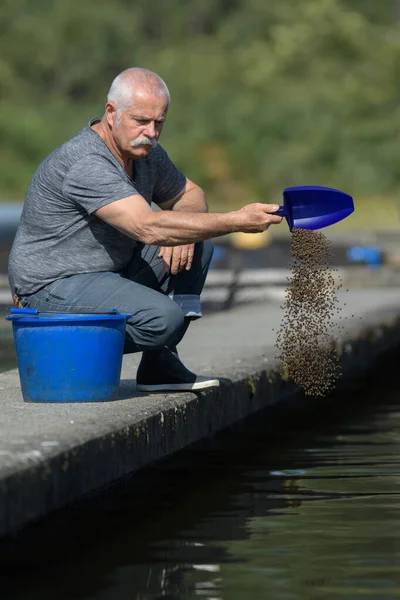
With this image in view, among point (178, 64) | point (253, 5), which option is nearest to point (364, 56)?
point (178, 64)

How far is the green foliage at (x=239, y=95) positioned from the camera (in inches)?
1933

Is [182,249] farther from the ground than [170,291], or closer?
farther from the ground

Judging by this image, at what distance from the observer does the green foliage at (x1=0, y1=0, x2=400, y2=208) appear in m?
49.1

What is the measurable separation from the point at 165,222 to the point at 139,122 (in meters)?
0.49

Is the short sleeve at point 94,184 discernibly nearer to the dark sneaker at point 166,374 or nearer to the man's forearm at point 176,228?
the man's forearm at point 176,228

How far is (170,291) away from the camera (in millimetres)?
7047

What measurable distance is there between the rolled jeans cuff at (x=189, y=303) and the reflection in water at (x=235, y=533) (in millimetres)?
752

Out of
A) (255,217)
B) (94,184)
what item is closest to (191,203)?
(94,184)

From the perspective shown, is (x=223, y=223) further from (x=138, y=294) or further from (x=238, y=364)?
(x=238, y=364)

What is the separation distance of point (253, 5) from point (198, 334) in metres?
65.5

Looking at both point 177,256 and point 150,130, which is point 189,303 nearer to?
point 177,256

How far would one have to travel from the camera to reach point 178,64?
63.2 meters

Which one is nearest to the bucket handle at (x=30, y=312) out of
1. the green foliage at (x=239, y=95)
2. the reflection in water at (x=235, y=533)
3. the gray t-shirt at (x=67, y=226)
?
the gray t-shirt at (x=67, y=226)

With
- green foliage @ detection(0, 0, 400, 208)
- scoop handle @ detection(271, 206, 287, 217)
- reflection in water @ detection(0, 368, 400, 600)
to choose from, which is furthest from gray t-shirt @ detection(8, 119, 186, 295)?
green foliage @ detection(0, 0, 400, 208)
